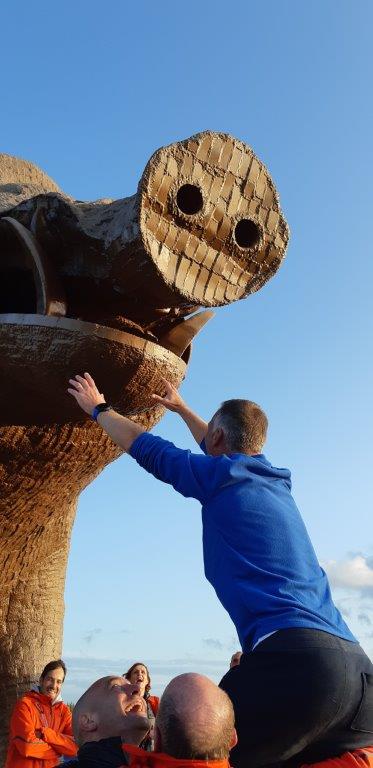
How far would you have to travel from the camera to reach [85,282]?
3359mm

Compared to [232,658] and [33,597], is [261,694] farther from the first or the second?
[33,597]

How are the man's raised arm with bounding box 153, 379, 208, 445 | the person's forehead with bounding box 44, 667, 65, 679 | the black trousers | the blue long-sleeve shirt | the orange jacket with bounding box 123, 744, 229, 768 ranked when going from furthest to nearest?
the person's forehead with bounding box 44, 667, 65, 679, the man's raised arm with bounding box 153, 379, 208, 445, the blue long-sleeve shirt, the black trousers, the orange jacket with bounding box 123, 744, 229, 768

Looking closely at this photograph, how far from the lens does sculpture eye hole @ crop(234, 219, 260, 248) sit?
320 centimetres

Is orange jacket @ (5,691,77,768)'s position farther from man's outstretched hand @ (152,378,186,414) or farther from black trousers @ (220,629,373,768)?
black trousers @ (220,629,373,768)

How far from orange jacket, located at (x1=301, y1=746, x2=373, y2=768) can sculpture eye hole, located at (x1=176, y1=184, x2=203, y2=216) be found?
1.81 meters

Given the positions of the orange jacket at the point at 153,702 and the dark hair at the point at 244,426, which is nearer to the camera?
the dark hair at the point at 244,426

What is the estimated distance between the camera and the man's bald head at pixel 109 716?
1.96 meters

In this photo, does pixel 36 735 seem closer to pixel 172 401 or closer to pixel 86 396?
pixel 172 401

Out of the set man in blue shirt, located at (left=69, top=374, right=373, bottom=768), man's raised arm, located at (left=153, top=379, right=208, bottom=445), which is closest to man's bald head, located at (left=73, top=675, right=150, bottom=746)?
man in blue shirt, located at (left=69, top=374, right=373, bottom=768)

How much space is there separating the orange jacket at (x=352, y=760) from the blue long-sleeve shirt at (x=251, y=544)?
0.24 m

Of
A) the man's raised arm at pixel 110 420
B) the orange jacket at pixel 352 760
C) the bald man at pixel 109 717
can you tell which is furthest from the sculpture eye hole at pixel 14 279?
the orange jacket at pixel 352 760

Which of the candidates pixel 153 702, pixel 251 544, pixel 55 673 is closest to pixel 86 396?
pixel 251 544

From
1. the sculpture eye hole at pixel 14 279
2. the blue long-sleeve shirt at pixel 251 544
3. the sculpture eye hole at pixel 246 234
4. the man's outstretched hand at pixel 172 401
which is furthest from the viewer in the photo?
the sculpture eye hole at pixel 14 279

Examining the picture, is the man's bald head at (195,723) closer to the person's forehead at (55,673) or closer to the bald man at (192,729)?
the bald man at (192,729)
